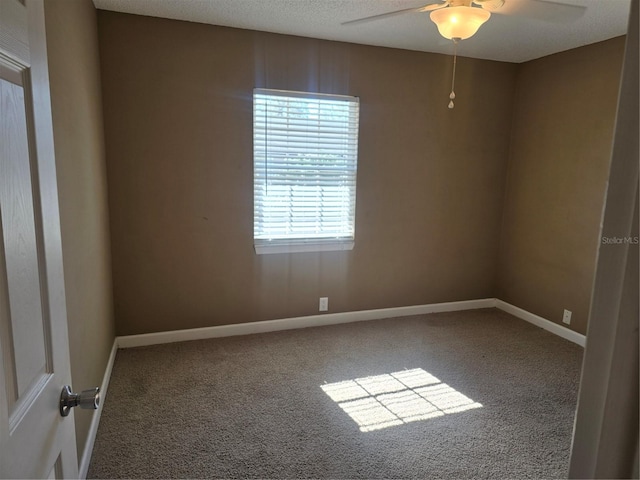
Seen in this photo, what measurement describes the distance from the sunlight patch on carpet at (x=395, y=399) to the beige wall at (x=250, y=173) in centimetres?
110

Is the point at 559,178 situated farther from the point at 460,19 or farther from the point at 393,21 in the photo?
the point at 460,19

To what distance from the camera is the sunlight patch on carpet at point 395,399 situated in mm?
2381

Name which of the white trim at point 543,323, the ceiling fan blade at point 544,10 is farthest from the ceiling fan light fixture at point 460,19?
the white trim at point 543,323

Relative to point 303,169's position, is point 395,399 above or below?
below

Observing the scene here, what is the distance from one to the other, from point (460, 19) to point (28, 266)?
2163mm

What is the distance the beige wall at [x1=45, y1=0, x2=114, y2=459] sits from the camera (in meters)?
1.68

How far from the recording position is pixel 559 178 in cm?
362

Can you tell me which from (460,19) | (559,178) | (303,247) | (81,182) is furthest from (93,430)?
(559,178)

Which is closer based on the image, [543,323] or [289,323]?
[289,323]

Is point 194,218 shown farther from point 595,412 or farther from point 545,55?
point 545,55

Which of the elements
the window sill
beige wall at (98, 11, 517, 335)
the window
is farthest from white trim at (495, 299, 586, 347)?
the window

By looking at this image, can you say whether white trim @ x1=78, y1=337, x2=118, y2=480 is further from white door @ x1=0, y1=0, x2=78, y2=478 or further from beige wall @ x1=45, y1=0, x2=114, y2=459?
white door @ x1=0, y1=0, x2=78, y2=478

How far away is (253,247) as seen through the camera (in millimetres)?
3412

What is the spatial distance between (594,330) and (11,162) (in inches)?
36.7
